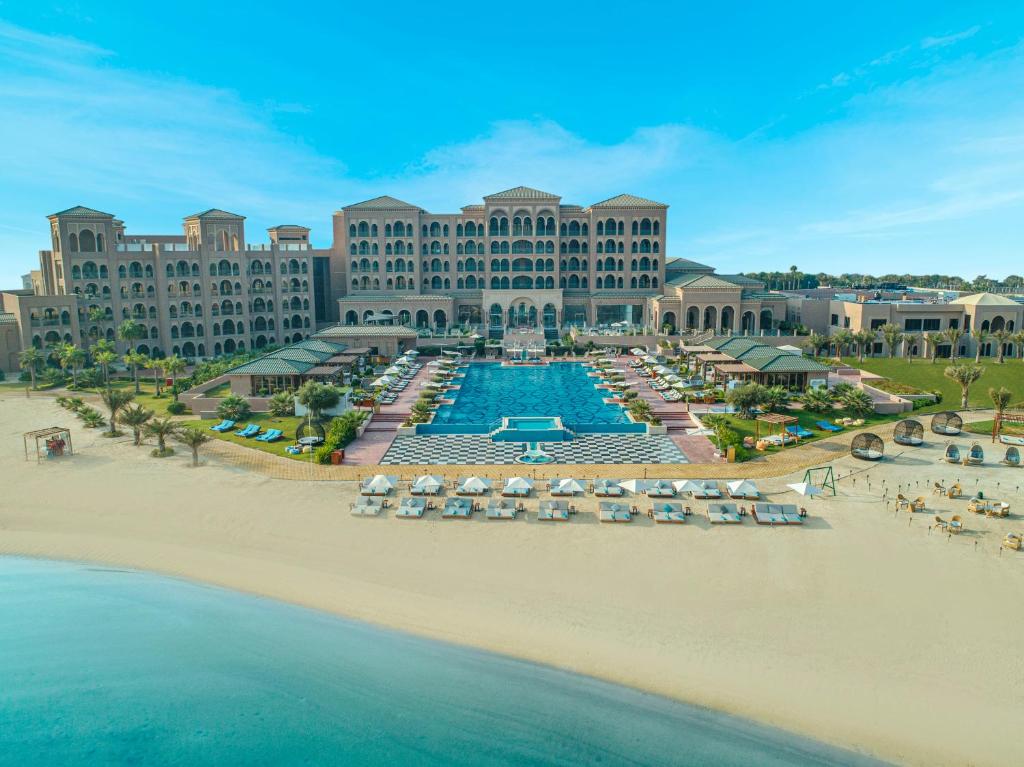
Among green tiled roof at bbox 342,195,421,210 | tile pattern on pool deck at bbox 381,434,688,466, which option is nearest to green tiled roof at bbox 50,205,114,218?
green tiled roof at bbox 342,195,421,210

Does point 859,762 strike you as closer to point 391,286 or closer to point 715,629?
point 715,629

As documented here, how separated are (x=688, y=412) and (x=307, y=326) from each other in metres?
50.9

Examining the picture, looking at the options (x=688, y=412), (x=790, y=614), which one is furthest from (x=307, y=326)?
(x=790, y=614)

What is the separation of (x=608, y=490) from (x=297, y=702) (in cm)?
1570

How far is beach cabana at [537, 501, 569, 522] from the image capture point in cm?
2844

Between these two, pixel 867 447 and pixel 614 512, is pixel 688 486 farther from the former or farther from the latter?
pixel 867 447

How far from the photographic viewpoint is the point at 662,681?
19203 millimetres

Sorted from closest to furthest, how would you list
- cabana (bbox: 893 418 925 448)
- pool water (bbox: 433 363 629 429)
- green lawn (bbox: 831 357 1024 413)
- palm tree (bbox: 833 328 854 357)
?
1. cabana (bbox: 893 418 925 448)
2. pool water (bbox: 433 363 629 429)
3. green lawn (bbox: 831 357 1024 413)
4. palm tree (bbox: 833 328 854 357)

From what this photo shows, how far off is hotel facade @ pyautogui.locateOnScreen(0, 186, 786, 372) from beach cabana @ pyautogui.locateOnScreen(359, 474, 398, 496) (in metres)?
49.6

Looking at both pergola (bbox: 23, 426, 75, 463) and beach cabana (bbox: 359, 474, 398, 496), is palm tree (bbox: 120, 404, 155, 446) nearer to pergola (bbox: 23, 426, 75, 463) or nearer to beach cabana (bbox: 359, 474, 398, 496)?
pergola (bbox: 23, 426, 75, 463)

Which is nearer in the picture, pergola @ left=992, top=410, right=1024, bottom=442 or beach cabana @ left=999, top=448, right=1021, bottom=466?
beach cabana @ left=999, top=448, right=1021, bottom=466

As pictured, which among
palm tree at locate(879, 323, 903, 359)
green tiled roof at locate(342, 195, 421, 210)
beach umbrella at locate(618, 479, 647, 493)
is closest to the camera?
beach umbrella at locate(618, 479, 647, 493)

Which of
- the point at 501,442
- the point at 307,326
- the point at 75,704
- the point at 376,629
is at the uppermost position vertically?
the point at 307,326

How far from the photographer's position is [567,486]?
31.0 metres
